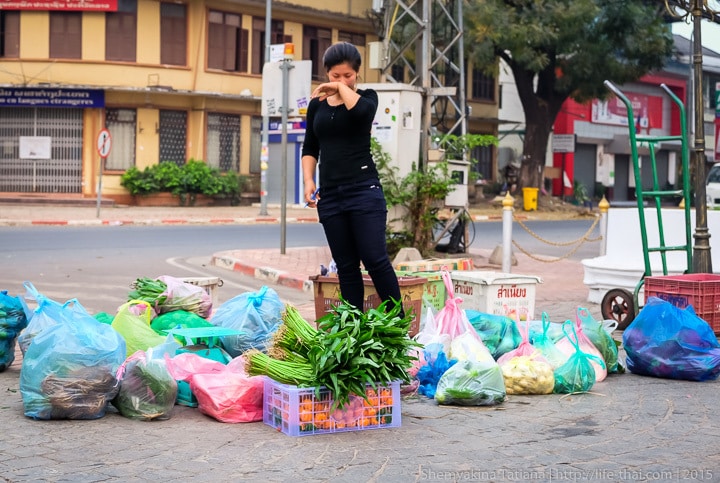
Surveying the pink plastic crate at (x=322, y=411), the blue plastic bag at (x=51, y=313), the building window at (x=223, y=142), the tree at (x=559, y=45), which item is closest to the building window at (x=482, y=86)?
the tree at (x=559, y=45)

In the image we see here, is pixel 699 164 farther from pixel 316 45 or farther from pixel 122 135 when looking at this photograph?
pixel 316 45

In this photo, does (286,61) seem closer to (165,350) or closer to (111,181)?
(165,350)

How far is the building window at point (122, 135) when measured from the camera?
Answer: 1300 inches

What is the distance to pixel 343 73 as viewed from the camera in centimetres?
577

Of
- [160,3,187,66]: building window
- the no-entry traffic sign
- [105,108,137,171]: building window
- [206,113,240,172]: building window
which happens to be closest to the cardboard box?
the no-entry traffic sign

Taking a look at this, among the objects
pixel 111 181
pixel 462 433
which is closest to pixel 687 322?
pixel 462 433

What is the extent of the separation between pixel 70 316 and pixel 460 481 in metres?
2.33

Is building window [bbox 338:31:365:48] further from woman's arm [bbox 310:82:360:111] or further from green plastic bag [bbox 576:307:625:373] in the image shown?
woman's arm [bbox 310:82:360:111]

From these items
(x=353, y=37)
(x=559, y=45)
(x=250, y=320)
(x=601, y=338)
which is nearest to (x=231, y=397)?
(x=250, y=320)

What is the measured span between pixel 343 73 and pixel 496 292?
2.69 m

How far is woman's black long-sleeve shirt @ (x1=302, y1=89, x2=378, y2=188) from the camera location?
5.73 m

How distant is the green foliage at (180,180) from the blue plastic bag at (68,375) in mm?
27258

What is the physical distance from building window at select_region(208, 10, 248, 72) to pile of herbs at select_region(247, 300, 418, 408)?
30.3 m

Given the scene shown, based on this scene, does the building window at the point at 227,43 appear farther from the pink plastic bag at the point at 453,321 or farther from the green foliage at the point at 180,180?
the pink plastic bag at the point at 453,321
